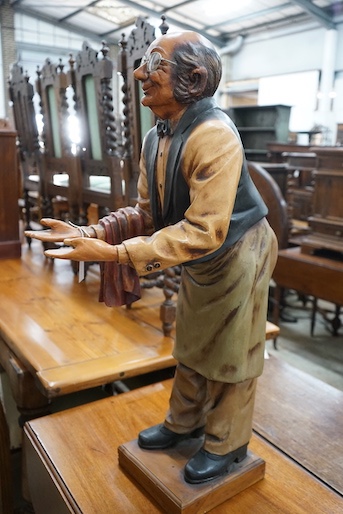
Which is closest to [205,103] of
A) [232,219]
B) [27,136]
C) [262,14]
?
[232,219]

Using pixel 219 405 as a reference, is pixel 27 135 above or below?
above

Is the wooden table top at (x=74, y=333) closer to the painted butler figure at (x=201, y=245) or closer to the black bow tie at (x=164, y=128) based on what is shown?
the painted butler figure at (x=201, y=245)

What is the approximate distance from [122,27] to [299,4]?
12.4 feet

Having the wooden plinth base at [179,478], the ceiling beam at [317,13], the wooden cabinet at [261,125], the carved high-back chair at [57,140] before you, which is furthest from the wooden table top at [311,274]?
the ceiling beam at [317,13]

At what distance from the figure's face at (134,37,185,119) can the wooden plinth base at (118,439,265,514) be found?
1.95ft

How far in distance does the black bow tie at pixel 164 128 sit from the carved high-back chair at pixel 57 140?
64.9 inches

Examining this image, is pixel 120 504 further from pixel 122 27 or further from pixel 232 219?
pixel 122 27

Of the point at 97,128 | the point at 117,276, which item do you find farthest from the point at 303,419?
the point at 97,128

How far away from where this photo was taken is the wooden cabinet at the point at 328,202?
2.28 m

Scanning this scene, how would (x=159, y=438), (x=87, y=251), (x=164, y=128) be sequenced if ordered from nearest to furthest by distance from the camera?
(x=87, y=251)
(x=164, y=128)
(x=159, y=438)

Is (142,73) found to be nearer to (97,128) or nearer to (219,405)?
(219,405)

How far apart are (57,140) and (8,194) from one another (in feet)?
1.46

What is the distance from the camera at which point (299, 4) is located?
6.55 m

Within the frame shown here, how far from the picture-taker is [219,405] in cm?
78
